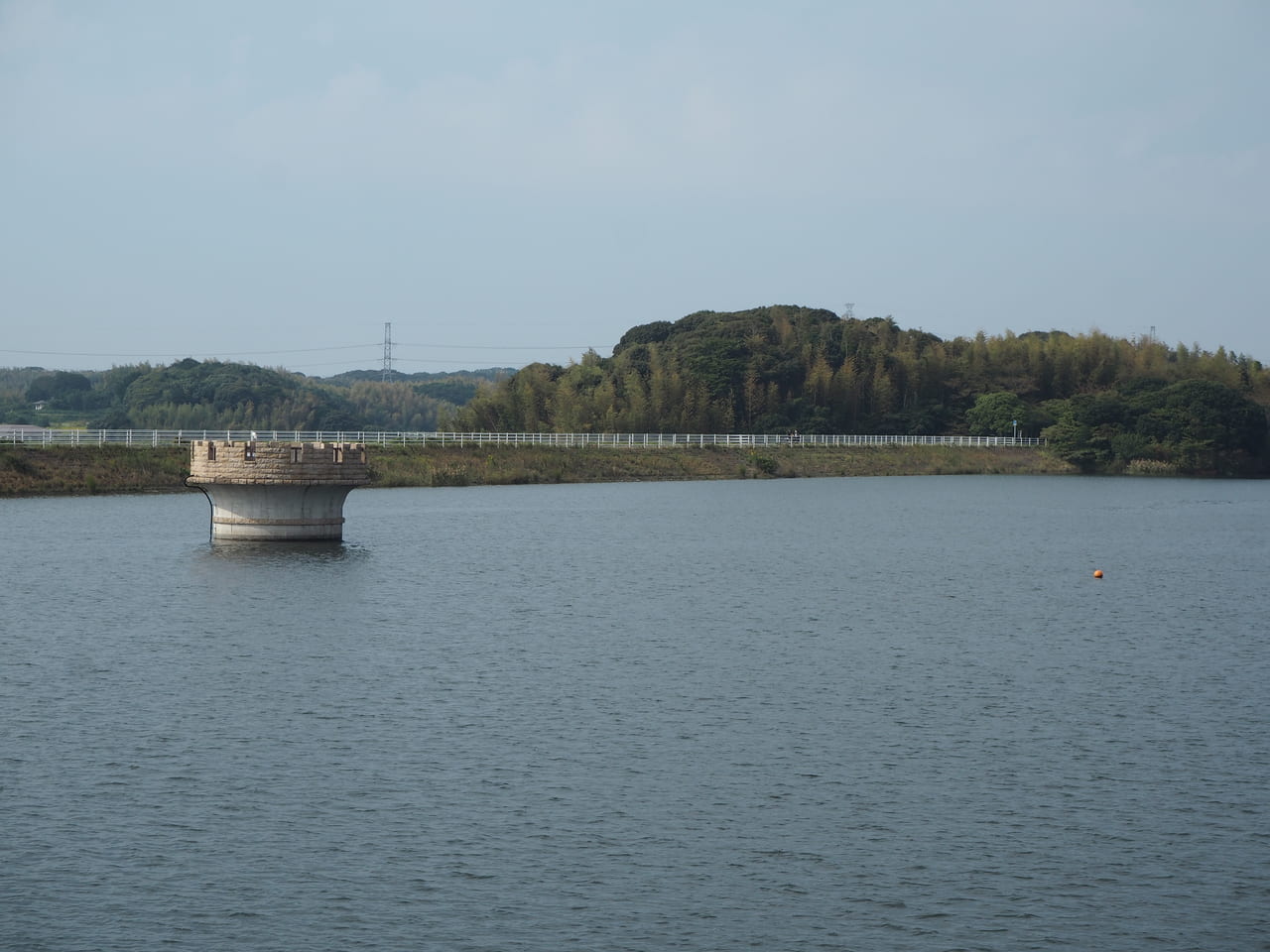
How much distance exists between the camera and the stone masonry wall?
2009 inches

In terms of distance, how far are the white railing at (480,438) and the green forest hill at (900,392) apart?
558cm

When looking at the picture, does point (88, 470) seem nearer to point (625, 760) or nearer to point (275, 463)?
point (275, 463)

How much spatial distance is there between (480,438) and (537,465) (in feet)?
23.8

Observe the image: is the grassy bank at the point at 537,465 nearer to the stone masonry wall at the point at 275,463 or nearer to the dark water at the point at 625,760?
the stone masonry wall at the point at 275,463

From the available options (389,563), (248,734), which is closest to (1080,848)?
(248,734)

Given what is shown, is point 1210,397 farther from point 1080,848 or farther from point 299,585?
point 1080,848

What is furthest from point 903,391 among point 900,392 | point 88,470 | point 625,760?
point 625,760

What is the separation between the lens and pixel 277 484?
52406 mm

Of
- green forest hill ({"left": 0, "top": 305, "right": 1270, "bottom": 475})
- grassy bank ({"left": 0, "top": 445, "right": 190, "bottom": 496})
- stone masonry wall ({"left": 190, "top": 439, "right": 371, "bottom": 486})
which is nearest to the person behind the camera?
stone masonry wall ({"left": 190, "top": 439, "right": 371, "bottom": 486})

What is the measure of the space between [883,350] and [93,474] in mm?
114840

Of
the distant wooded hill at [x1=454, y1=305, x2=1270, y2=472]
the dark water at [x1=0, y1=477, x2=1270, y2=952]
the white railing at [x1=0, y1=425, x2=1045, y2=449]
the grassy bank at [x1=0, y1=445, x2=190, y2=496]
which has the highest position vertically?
the distant wooded hill at [x1=454, y1=305, x2=1270, y2=472]

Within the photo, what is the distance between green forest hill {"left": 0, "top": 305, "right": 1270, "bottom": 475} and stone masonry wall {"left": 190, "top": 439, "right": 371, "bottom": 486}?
9386 centimetres

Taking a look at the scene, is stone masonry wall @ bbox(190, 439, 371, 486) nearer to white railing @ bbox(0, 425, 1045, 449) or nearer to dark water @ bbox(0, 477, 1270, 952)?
dark water @ bbox(0, 477, 1270, 952)

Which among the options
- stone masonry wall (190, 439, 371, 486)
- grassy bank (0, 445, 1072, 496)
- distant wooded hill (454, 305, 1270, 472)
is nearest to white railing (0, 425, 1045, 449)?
grassy bank (0, 445, 1072, 496)
